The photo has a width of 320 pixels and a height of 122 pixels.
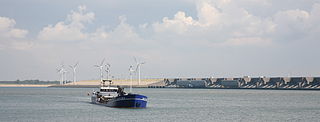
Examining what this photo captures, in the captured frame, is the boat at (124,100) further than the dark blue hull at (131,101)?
Yes

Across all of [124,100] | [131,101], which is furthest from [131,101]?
[124,100]

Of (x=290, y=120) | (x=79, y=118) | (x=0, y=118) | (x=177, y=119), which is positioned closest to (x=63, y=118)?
(x=79, y=118)

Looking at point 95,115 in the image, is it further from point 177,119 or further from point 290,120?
point 290,120

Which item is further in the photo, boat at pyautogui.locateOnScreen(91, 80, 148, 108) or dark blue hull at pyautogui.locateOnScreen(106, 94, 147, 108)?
boat at pyautogui.locateOnScreen(91, 80, 148, 108)

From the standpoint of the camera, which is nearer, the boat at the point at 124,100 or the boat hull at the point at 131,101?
the boat hull at the point at 131,101

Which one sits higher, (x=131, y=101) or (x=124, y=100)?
(x=124, y=100)

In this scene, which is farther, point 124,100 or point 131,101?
point 124,100

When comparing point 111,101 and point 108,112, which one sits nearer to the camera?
point 108,112

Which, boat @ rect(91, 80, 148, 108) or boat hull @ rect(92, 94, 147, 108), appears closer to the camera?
boat hull @ rect(92, 94, 147, 108)

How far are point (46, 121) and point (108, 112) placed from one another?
769 inches

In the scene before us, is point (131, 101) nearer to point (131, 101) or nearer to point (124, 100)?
point (131, 101)

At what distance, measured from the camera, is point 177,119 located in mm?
89750

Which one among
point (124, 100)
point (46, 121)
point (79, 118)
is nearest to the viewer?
point (46, 121)

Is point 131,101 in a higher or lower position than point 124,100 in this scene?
lower
